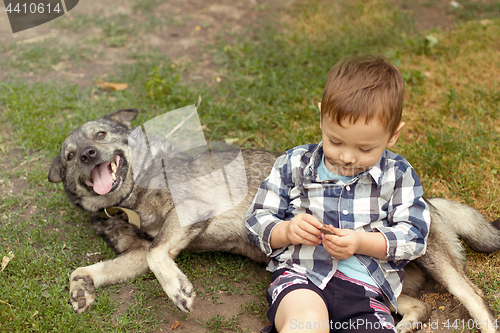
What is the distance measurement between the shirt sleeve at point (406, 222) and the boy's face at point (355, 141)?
299 mm

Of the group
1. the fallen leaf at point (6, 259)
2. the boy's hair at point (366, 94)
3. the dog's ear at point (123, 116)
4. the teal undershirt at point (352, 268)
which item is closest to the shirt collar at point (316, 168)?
the teal undershirt at point (352, 268)

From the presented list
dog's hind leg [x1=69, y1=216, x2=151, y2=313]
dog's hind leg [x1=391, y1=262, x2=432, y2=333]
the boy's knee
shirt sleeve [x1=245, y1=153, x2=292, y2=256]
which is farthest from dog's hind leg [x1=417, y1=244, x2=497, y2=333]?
dog's hind leg [x1=69, y1=216, x2=151, y2=313]

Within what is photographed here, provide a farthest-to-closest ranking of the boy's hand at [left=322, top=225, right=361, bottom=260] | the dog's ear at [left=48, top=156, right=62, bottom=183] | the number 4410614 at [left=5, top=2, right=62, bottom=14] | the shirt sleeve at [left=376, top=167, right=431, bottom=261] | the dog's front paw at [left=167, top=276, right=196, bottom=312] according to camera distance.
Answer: the number 4410614 at [left=5, top=2, right=62, bottom=14] < the dog's ear at [left=48, top=156, right=62, bottom=183] < the dog's front paw at [left=167, top=276, right=196, bottom=312] < the shirt sleeve at [left=376, top=167, right=431, bottom=261] < the boy's hand at [left=322, top=225, right=361, bottom=260]

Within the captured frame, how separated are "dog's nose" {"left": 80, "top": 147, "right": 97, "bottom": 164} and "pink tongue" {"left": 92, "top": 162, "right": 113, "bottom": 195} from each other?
0.64 ft

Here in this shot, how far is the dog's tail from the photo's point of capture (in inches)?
123

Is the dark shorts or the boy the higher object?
the boy

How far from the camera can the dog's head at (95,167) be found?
3285mm

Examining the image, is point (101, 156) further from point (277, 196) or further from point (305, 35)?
point (305, 35)

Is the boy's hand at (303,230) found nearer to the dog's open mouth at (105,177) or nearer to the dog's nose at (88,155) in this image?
the dog's open mouth at (105,177)

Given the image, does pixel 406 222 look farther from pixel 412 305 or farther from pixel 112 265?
pixel 112 265

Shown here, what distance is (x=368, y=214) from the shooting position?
8.38ft

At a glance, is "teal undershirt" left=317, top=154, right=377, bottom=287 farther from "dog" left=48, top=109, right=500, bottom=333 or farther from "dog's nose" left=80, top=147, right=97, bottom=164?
"dog's nose" left=80, top=147, right=97, bottom=164

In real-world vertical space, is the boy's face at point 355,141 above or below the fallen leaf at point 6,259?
above

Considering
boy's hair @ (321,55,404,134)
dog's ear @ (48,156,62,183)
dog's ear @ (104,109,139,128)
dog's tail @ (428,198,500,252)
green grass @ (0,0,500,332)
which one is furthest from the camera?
dog's ear @ (104,109,139,128)
